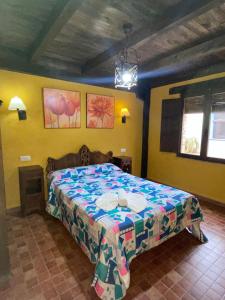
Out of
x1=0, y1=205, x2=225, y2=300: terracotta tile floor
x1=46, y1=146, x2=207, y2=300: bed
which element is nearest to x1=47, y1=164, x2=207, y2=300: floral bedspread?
x1=46, y1=146, x2=207, y2=300: bed

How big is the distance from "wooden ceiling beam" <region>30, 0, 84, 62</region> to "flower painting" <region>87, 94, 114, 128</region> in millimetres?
1341

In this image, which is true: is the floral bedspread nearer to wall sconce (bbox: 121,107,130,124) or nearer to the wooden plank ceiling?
wall sconce (bbox: 121,107,130,124)

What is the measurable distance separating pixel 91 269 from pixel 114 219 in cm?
64

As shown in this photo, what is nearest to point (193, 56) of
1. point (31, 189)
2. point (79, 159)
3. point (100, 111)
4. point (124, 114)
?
point (124, 114)

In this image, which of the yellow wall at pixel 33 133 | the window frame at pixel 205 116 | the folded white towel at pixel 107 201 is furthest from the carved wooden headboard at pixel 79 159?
the window frame at pixel 205 116

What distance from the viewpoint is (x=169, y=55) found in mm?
2725

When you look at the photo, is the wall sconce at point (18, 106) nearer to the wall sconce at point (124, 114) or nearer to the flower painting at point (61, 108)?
the flower painting at point (61, 108)

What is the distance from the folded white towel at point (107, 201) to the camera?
186cm

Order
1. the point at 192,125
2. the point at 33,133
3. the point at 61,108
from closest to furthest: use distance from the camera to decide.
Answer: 1. the point at 33,133
2. the point at 61,108
3. the point at 192,125

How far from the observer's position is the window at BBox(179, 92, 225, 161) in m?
3.15

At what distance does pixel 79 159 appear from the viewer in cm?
343

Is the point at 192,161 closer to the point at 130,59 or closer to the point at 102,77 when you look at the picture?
the point at 130,59

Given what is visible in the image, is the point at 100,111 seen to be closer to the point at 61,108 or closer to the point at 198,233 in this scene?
the point at 61,108

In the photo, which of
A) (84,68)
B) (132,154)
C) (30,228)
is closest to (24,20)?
(84,68)
